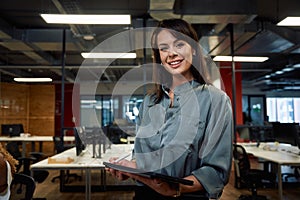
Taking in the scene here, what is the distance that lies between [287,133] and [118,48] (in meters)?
3.25

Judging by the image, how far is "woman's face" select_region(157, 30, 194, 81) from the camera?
0.79m

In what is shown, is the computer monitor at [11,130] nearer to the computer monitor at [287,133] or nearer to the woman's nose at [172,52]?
the computer monitor at [287,133]

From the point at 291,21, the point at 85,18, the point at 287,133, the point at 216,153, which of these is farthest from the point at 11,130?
the point at 216,153

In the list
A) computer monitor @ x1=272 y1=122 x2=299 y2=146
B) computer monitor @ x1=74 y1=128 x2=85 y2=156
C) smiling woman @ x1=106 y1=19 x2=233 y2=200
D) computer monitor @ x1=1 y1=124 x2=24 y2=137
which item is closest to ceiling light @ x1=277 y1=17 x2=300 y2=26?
computer monitor @ x1=272 y1=122 x2=299 y2=146

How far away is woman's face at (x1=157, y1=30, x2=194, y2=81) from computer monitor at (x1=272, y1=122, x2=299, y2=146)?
13.8 ft

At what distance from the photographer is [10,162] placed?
6.29 ft

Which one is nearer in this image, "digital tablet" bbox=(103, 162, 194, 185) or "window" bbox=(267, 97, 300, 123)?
"digital tablet" bbox=(103, 162, 194, 185)

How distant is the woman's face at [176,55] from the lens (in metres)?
0.79

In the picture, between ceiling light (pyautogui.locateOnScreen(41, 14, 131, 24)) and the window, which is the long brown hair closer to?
ceiling light (pyautogui.locateOnScreen(41, 14, 131, 24))

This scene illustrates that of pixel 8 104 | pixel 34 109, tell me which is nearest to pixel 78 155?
pixel 8 104

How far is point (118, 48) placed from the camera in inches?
209

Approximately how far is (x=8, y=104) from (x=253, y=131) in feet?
27.4

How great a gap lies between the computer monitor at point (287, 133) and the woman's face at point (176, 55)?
4.20m

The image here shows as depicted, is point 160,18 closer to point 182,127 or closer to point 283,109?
point 182,127
